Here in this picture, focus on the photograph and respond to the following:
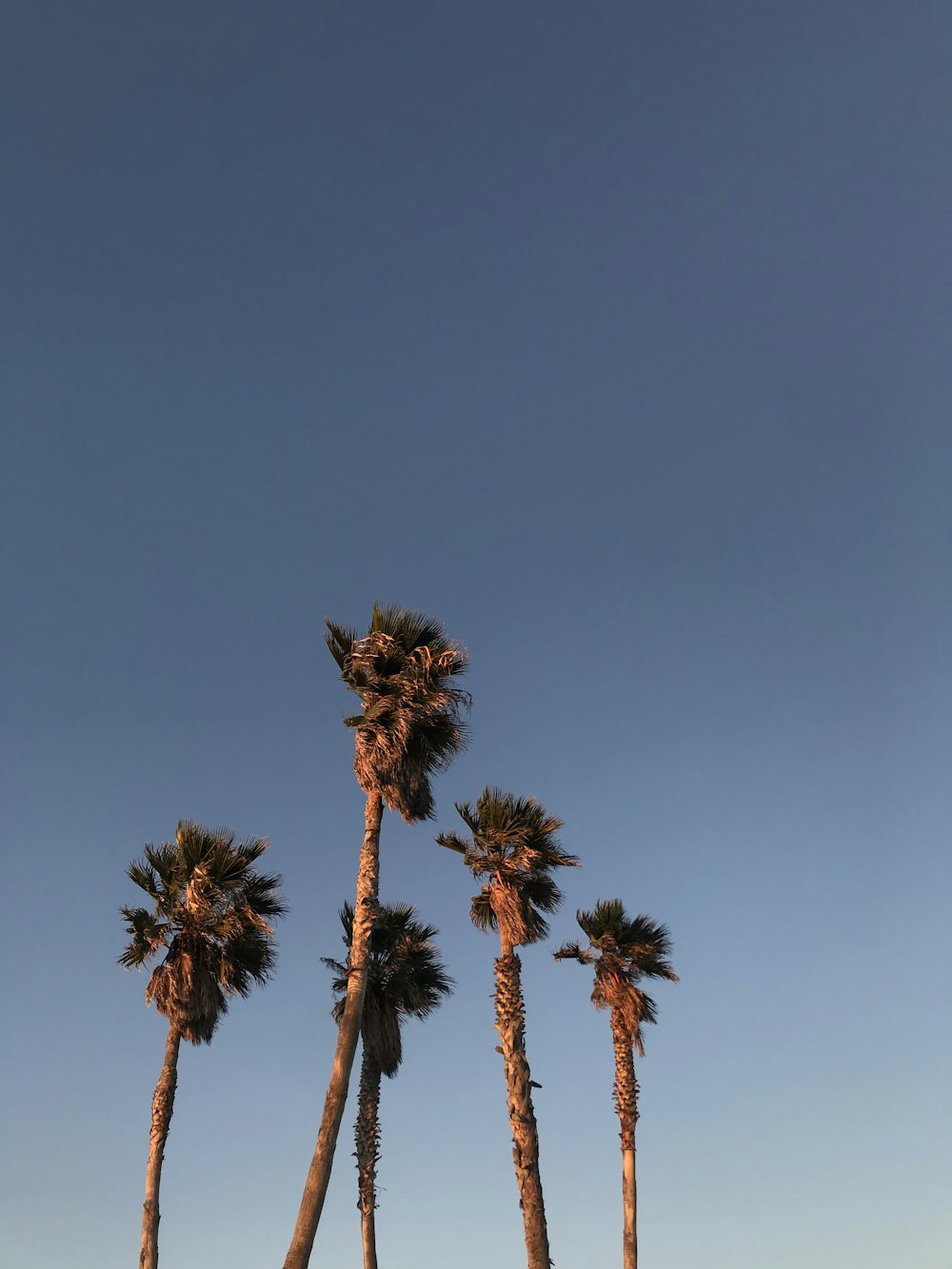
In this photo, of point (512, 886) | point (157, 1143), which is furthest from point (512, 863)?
point (157, 1143)

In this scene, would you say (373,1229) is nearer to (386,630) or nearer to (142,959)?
(142,959)

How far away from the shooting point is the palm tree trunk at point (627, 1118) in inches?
1244

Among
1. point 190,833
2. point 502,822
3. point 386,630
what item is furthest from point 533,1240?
point 386,630

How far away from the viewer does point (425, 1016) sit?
31469 mm

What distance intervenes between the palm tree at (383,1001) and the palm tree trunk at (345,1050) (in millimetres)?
4817

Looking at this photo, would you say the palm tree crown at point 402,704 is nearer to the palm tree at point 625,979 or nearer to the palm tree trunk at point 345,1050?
the palm tree trunk at point 345,1050

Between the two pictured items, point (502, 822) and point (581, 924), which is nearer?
point (502, 822)

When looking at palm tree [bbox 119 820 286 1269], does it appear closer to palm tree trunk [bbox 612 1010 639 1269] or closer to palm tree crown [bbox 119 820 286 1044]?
palm tree crown [bbox 119 820 286 1044]

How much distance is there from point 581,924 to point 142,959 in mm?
13978

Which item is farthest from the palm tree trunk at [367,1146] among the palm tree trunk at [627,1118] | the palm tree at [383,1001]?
the palm tree trunk at [627,1118]

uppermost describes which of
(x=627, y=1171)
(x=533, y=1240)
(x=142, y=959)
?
(x=142, y=959)

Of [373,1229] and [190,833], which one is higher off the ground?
[190,833]

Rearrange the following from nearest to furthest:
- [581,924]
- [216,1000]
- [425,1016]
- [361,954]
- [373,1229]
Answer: [361,954]
[216,1000]
[373,1229]
[425,1016]
[581,924]

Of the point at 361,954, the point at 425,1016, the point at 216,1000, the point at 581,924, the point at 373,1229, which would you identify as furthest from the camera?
the point at 581,924
